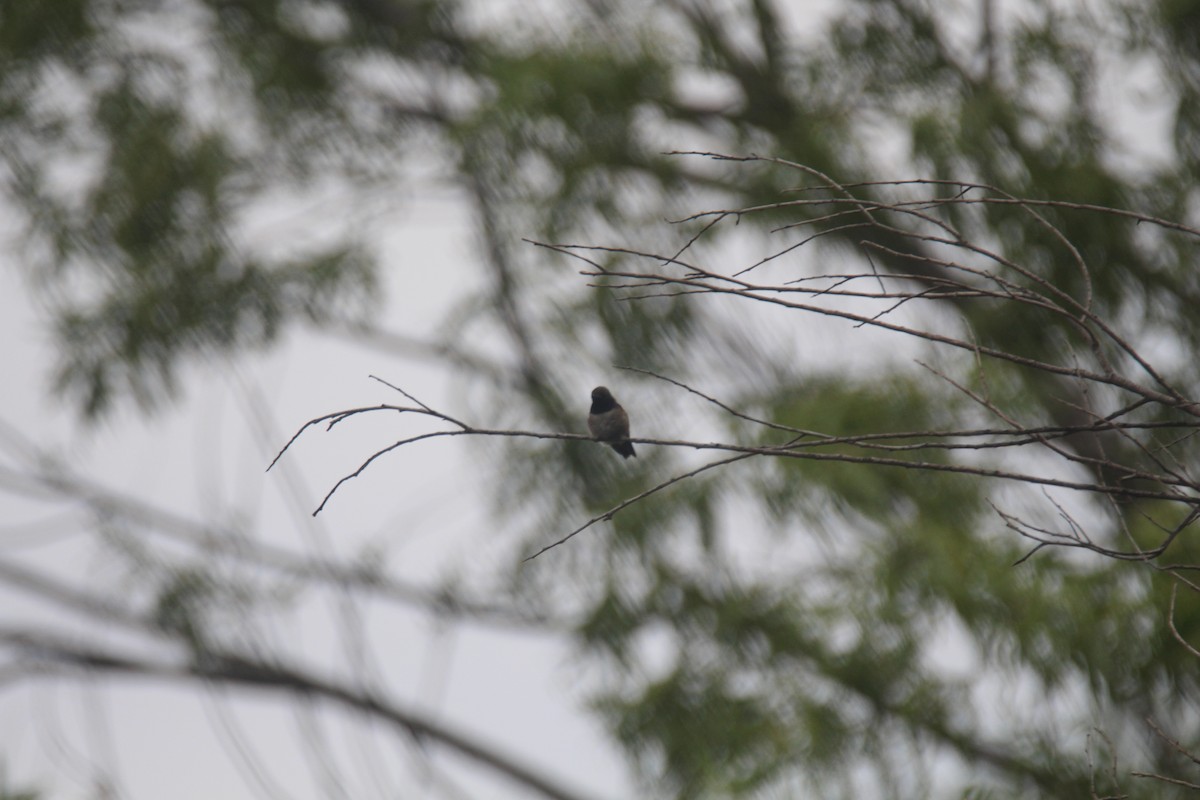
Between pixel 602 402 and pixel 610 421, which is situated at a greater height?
pixel 602 402

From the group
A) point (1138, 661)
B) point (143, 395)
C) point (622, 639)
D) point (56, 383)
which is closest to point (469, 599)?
point (622, 639)

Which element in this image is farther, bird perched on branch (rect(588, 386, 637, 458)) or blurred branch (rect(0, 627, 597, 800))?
blurred branch (rect(0, 627, 597, 800))

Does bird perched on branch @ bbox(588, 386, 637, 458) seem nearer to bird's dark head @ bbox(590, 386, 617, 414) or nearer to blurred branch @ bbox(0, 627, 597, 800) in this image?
bird's dark head @ bbox(590, 386, 617, 414)

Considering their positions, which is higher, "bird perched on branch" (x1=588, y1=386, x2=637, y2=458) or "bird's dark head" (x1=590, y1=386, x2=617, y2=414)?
"bird's dark head" (x1=590, y1=386, x2=617, y2=414)

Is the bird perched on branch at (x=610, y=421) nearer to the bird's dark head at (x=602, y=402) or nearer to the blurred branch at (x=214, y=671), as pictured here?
the bird's dark head at (x=602, y=402)

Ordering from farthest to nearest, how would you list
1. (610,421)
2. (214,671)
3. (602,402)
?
(214,671) → (602,402) → (610,421)

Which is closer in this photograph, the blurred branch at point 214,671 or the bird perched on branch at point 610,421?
the bird perched on branch at point 610,421

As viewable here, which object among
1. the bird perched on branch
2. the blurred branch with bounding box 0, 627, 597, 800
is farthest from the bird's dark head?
the blurred branch with bounding box 0, 627, 597, 800

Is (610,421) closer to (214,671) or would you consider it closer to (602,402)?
(602,402)

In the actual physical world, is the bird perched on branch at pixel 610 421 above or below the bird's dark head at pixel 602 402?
below

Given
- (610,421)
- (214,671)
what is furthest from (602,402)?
(214,671)

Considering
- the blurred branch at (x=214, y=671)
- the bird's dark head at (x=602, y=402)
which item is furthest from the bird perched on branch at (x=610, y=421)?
the blurred branch at (x=214, y=671)

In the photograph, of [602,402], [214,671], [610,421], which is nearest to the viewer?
[610,421]

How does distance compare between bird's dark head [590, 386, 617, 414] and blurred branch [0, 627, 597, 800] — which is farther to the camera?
blurred branch [0, 627, 597, 800]
